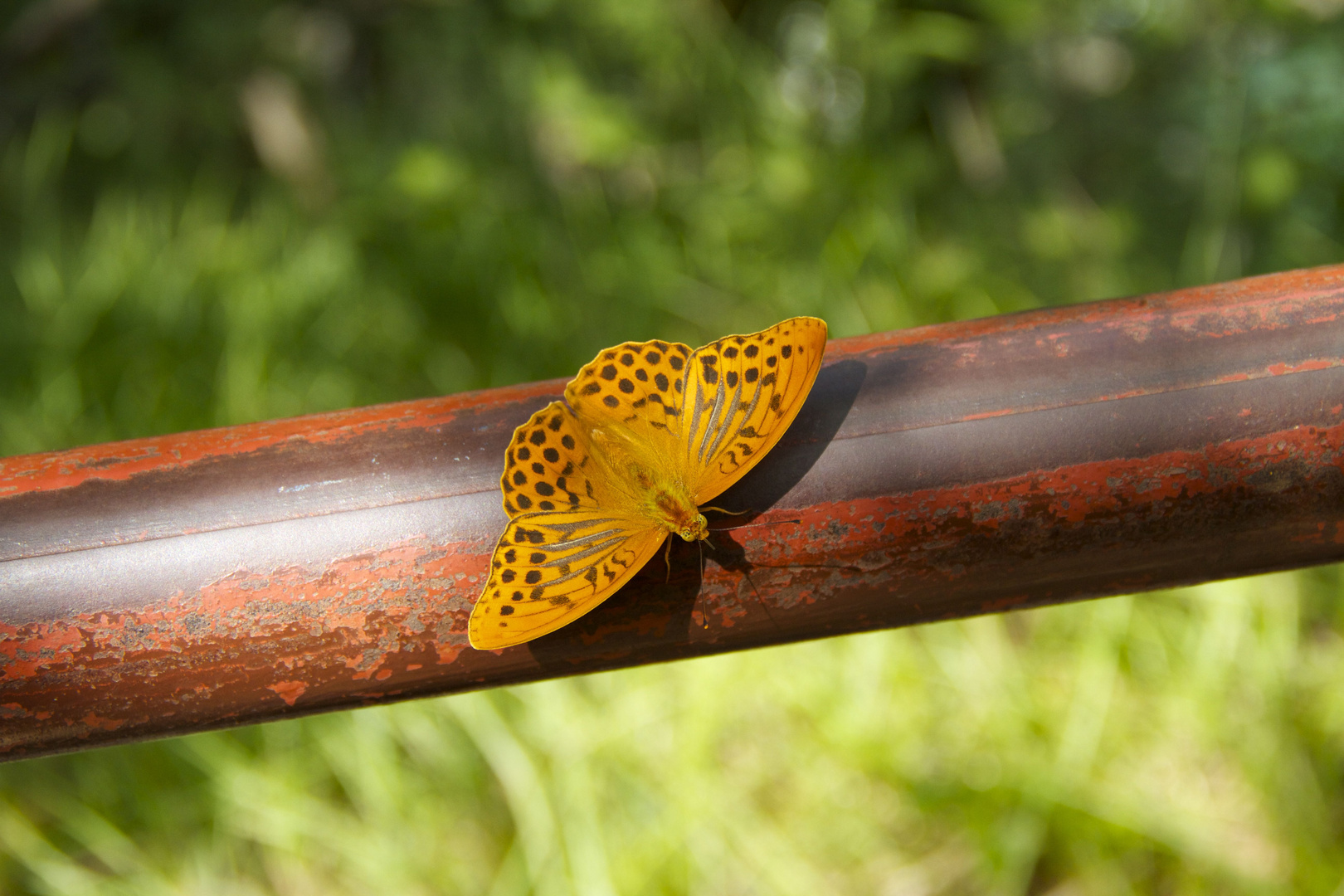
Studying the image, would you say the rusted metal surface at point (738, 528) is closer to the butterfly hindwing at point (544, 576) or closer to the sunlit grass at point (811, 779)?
the butterfly hindwing at point (544, 576)

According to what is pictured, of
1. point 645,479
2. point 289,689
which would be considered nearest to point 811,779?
point 645,479

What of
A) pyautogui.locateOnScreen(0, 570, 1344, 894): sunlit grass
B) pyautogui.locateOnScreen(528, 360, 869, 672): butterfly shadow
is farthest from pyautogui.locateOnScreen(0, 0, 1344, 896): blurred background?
pyautogui.locateOnScreen(528, 360, 869, 672): butterfly shadow

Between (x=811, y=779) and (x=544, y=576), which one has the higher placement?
(x=544, y=576)

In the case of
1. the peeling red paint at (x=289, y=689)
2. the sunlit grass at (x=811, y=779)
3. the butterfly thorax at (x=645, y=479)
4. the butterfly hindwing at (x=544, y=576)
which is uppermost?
the butterfly hindwing at (x=544, y=576)

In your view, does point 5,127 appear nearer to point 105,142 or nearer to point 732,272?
point 105,142

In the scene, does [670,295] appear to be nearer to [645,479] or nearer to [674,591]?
[645,479]

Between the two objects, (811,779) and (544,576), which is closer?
(544,576)

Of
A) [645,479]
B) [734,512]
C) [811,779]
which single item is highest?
[734,512]

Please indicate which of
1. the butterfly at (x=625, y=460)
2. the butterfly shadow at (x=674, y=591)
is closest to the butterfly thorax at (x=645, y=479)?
the butterfly at (x=625, y=460)

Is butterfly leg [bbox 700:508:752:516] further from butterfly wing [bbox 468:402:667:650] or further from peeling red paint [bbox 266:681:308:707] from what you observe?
peeling red paint [bbox 266:681:308:707]
